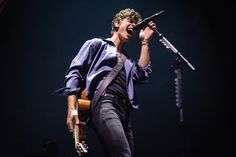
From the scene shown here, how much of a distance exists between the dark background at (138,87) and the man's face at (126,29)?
59.0 inches

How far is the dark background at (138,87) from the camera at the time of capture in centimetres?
385

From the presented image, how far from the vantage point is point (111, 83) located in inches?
85.1

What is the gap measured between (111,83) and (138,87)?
195 cm

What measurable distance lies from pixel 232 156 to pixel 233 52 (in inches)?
44.1

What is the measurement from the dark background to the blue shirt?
1.70 metres

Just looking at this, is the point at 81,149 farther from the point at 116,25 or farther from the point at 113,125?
the point at 116,25

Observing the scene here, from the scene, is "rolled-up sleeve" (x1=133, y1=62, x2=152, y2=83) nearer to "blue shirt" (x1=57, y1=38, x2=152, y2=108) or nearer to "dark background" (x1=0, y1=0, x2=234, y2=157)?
"blue shirt" (x1=57, y1=38, x2=152, y2=108)

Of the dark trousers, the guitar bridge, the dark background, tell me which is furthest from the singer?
the dark background

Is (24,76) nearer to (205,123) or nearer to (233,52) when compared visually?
(205,123)

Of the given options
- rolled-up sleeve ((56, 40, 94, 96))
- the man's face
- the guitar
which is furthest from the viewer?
the man's face

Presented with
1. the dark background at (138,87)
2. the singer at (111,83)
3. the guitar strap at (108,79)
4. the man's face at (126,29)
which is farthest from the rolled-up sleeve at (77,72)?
the dark background at (138,87)

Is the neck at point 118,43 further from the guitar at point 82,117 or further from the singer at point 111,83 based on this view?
the guitar at point 82,117

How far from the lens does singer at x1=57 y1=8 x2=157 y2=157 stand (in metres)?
1.98

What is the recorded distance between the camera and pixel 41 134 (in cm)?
388
